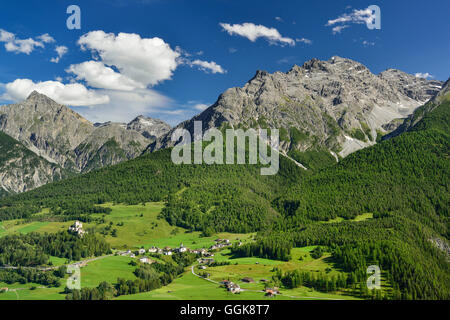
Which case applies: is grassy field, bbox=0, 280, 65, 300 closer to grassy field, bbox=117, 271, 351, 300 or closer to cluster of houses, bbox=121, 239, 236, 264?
grassy field, bbox=117, 271, 351, 300

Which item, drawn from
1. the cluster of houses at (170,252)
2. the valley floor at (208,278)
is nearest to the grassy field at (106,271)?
the valley floor at (208,278)

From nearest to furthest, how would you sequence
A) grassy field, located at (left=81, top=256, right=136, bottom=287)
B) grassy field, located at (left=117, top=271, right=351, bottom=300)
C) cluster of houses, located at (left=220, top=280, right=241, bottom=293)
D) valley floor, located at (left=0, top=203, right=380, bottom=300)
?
grassy field, located at (left=117, top=271, right=351, bottom=300), valley floor, located at (left=0, top=203, right=380, bottom=300), cluster of houses, located at (left=220, top=280, right=241, bottom=293), grassy field, located at (left=81, top=256, right=136, bottom=287)

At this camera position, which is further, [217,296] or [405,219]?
[405,219]

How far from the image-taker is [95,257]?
569 feet

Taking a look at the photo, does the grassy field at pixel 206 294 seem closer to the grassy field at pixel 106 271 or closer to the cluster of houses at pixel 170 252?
the grassy field at pixel 106 271

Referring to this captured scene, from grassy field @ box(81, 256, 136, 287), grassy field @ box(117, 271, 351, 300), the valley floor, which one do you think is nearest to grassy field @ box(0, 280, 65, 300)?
the valley floor

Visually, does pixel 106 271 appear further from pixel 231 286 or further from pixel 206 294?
pixel 231 286

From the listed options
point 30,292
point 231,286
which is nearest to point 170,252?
point 231,286
